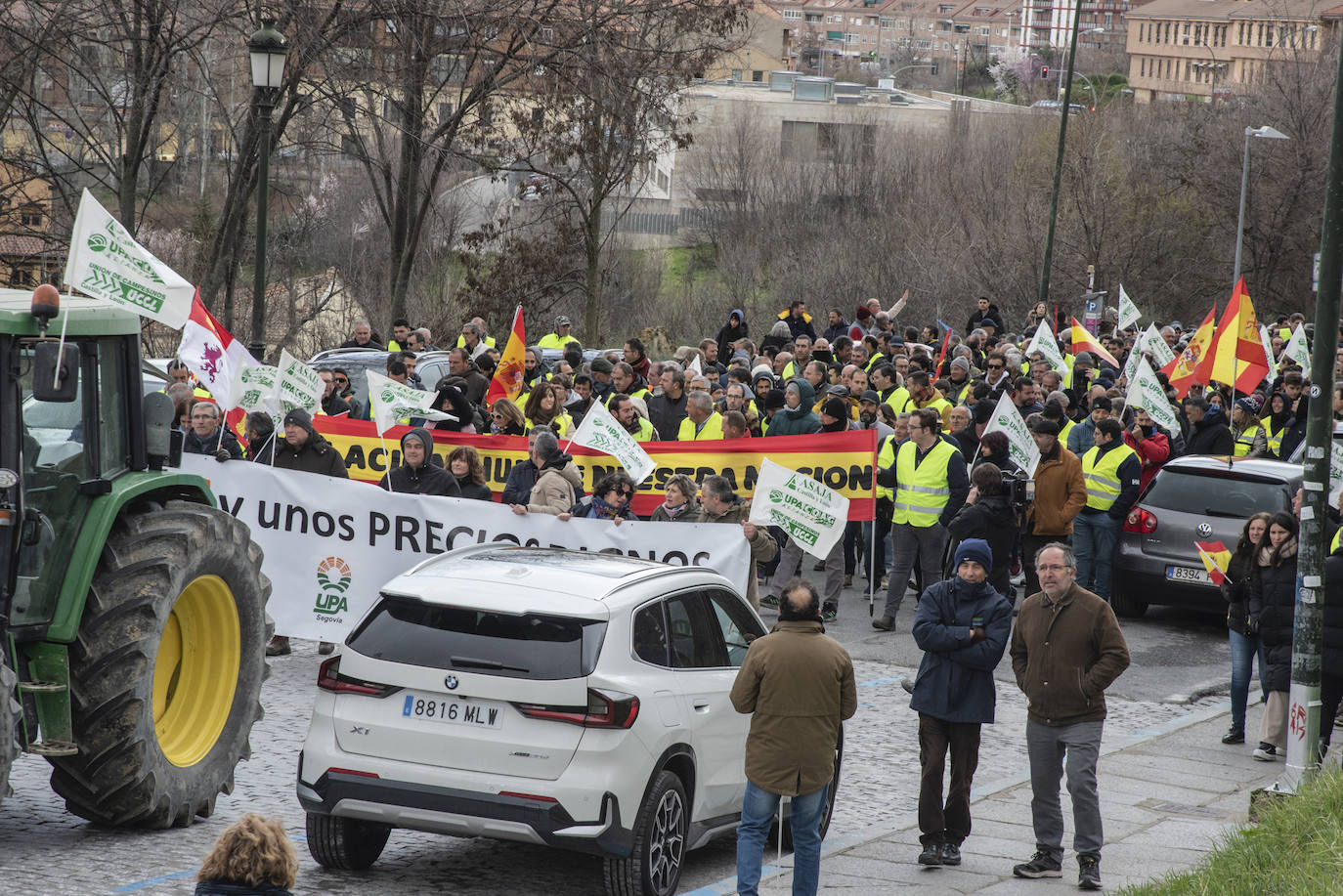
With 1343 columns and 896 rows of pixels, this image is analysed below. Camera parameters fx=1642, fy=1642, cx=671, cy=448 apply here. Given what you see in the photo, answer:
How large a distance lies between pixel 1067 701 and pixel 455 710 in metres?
3.22

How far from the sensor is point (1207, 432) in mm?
17750

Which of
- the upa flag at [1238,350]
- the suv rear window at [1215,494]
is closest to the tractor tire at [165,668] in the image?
the suv rear window at [1215,494]

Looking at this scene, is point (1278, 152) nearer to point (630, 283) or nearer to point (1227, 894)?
point (630, 283)

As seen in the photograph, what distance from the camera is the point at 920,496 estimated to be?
562 inches

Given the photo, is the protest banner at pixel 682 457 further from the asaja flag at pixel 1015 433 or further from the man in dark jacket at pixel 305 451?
the asaja flag at pixel 1015 433

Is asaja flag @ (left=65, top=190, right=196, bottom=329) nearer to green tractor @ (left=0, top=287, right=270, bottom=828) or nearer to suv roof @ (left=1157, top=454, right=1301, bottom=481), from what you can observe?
green tractor @ (left=0, top=287, right=270, bottom=828)

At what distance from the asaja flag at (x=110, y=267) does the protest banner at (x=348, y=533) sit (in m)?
3.02

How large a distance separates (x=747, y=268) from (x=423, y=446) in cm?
4123

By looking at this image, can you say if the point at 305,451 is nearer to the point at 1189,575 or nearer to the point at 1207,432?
the point at 1189,575

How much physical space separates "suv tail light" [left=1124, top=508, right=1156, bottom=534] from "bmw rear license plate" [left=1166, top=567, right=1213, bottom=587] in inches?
16.6

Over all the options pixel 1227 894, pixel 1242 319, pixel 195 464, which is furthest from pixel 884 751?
pixel 1242 319

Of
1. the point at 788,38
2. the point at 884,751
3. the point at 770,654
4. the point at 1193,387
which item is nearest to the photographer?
the point at 770,654

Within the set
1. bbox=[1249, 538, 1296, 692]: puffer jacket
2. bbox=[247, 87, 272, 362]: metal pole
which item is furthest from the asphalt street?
bbox=[247, 87, 272, 362]: metal pole

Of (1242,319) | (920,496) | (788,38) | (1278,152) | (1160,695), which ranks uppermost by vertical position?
(788,38)
